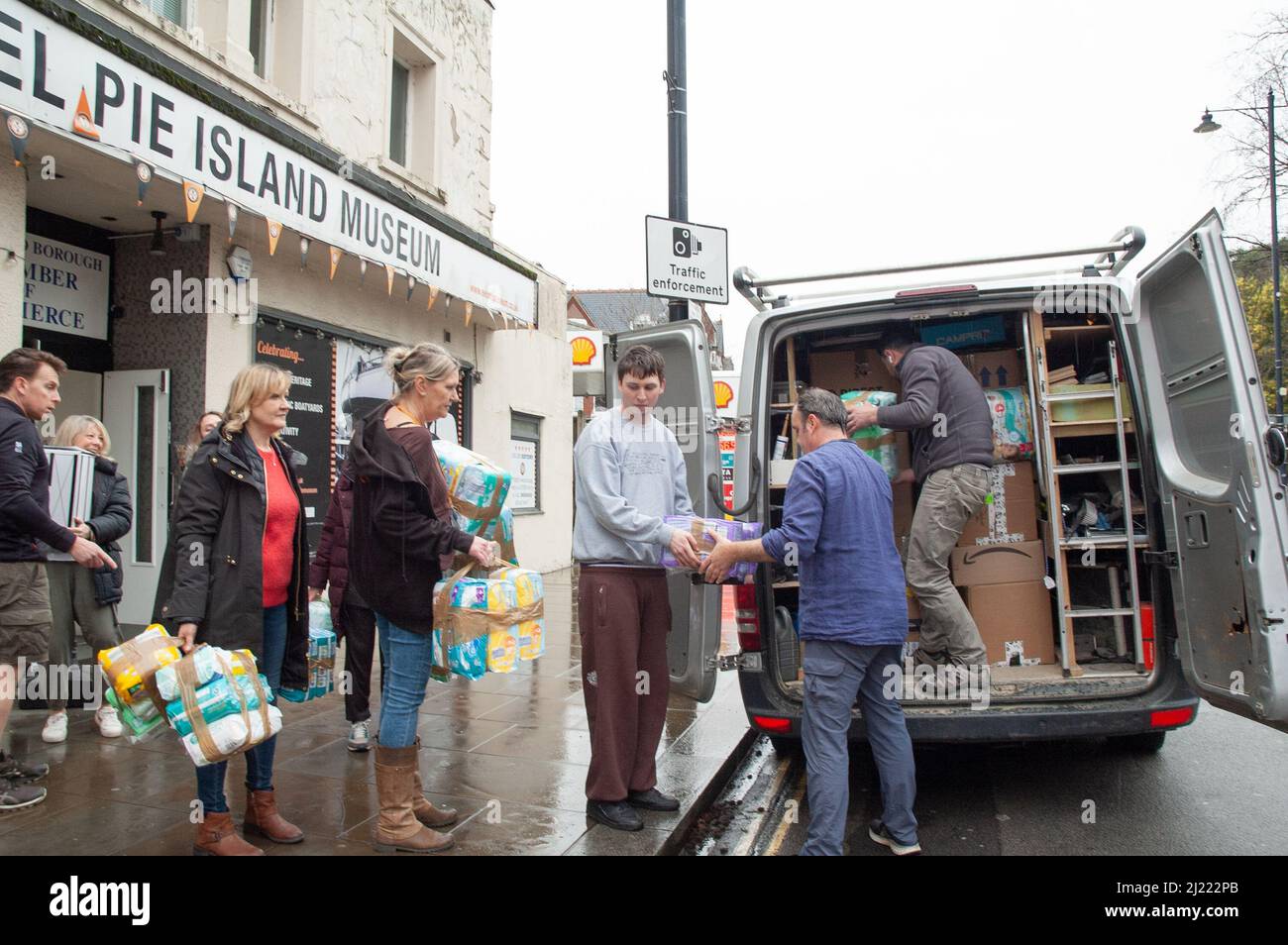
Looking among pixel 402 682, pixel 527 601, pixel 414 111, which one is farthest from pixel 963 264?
pixel 414 111

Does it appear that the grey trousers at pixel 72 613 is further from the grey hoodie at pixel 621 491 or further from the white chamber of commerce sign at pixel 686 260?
the white chamber of commerce sign at pixel 686 260

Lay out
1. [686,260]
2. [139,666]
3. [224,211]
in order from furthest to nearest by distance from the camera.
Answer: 1. [224,211]
2. [686,260]
3. [139,666]

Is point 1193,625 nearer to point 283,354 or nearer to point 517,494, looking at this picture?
point 283,354

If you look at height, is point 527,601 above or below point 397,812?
above

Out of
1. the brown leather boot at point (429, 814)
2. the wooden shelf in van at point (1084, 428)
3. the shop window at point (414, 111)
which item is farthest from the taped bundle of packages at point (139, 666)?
the shop window at point (414, 111)

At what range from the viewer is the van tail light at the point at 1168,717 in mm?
3893

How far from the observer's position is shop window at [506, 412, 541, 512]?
42.2ft

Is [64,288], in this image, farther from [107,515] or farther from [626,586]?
[626,586]

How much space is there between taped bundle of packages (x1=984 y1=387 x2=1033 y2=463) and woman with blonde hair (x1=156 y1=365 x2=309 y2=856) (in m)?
3.92

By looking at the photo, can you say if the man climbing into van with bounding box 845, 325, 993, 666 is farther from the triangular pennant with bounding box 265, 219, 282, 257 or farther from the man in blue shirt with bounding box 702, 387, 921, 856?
the triangular pennant with bounding box 265, 219, 282, 257

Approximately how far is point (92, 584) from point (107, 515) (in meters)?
0.42

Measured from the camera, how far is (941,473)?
4668mm

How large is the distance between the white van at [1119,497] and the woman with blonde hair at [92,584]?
296 cm

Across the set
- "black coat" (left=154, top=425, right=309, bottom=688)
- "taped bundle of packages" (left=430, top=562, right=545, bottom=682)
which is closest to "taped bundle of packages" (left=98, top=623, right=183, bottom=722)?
"black coat" (left=154, top=425, right=309, bottom=688)
